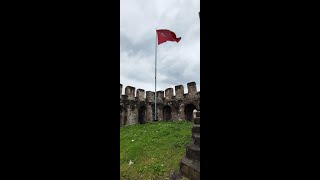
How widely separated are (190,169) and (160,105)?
47.0ft

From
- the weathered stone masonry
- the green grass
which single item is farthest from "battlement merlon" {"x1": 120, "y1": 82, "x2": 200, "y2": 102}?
the green grass

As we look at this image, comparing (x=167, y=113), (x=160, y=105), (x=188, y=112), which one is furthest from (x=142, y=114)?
(x=188, y=112)

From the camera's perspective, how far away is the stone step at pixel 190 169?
372 centimetres

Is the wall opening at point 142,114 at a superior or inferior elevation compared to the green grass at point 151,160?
superior

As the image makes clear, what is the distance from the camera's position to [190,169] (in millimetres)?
3887

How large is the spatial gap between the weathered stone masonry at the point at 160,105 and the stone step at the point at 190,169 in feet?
37.8

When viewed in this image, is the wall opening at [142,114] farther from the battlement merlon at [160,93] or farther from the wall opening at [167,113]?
the wall opening at [167,113]

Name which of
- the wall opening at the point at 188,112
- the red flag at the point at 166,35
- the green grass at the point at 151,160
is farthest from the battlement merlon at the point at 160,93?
the green grass at the point at 151,160

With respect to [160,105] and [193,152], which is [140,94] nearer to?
[160,105]

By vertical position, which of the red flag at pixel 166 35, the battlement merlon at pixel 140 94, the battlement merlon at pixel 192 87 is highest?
the red flag at pixel 166 35
